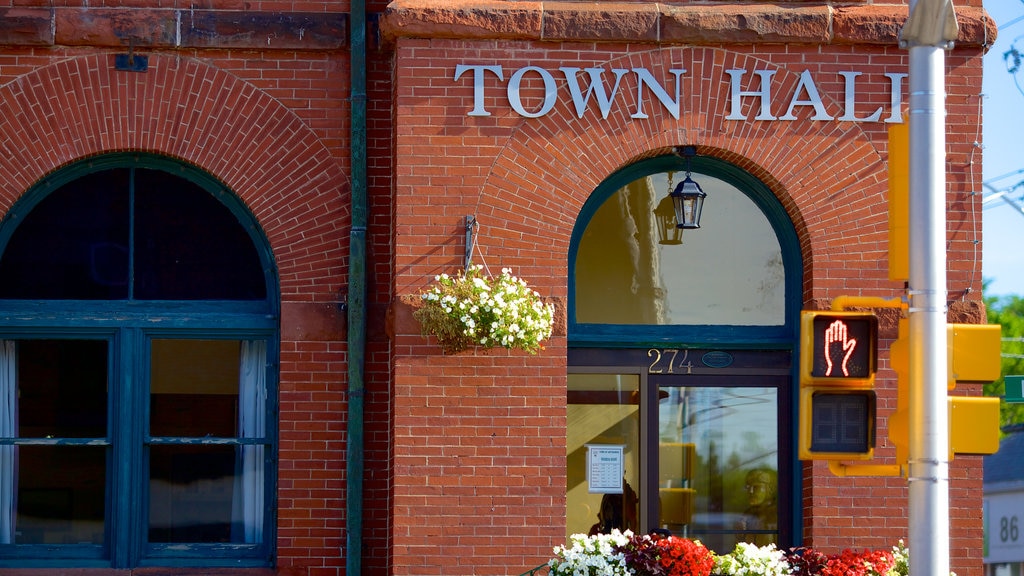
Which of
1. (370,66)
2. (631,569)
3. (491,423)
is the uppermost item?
(370,66)

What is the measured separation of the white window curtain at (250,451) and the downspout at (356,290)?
755 mm

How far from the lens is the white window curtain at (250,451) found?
11.2m

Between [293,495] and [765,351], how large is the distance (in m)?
3.71

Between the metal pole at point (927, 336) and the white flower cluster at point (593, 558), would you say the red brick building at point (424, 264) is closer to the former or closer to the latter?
the white flower cluster at point (593, 558)

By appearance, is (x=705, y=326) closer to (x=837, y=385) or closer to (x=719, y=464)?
(x=719, y=464)

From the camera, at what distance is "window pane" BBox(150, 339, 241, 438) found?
443 inches

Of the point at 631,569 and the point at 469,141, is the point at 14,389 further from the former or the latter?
the point at 631,569

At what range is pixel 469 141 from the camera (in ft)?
35.3

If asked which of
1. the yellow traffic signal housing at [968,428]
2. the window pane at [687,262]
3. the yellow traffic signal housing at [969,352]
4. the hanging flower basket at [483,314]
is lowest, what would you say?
the yellow traffic signal housing at [968,428]

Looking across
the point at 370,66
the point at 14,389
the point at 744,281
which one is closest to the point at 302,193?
the point at 370,66

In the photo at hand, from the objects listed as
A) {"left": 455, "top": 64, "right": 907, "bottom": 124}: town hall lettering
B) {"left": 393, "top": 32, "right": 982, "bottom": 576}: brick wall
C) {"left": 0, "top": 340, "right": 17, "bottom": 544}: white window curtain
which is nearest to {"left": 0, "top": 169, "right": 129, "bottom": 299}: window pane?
{"left": 0, "top": 340, "right": 17, "bottom": 544}: white window curtain

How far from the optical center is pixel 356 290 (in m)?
11.0

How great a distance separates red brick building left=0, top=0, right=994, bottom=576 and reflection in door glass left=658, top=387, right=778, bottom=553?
0.07ft

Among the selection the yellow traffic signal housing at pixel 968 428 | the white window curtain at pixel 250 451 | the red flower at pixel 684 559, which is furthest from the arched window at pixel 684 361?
the yellow traffic signal housing at pixel 968 428
